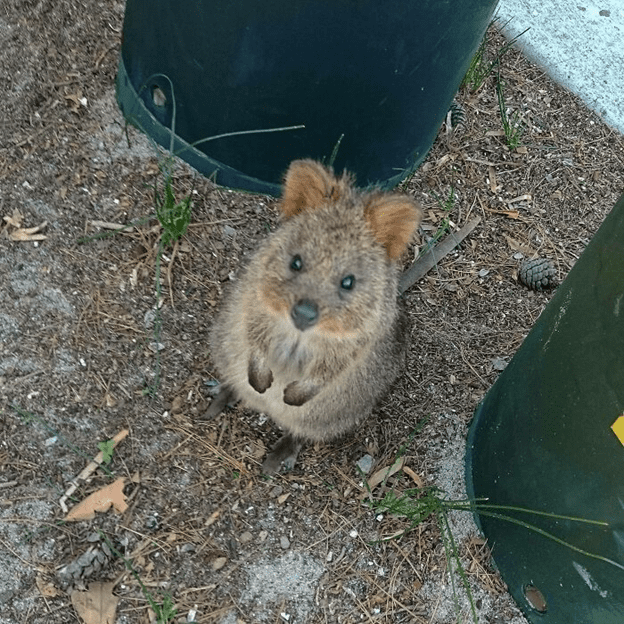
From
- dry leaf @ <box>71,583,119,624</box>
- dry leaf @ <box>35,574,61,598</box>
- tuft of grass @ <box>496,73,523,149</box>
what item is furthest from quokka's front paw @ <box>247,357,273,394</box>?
tuft of grass @ <box>496,73,523,149</box>

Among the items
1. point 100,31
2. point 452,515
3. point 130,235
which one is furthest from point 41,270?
point 452,515

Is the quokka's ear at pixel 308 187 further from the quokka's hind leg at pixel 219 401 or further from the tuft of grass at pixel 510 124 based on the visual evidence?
the tuft of grass at pixel 510 124

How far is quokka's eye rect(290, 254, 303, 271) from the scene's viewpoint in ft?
8.82

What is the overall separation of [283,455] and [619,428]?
1.52m

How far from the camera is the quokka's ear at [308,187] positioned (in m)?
2.78

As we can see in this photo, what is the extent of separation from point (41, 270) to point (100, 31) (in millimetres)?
1552

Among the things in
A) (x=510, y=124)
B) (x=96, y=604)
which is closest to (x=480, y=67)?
(x=510, y=124)

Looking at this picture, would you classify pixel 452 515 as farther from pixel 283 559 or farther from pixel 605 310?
pixel 605 310

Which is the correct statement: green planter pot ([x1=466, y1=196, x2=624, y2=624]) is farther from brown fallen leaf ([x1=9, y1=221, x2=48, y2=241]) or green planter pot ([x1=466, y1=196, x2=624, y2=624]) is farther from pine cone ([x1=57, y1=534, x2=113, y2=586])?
brown fallen leaf ([x1=9, y1=221, x2=48, y2=241])

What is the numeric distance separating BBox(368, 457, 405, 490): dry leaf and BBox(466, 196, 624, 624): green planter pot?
0.42 metres

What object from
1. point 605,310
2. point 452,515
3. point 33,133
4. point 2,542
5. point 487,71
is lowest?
point 2,542

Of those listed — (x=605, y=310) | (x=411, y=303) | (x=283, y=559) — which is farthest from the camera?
(x=411, y=303)

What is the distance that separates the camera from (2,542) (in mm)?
2971

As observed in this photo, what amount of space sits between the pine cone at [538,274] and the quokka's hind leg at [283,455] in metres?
1.61
